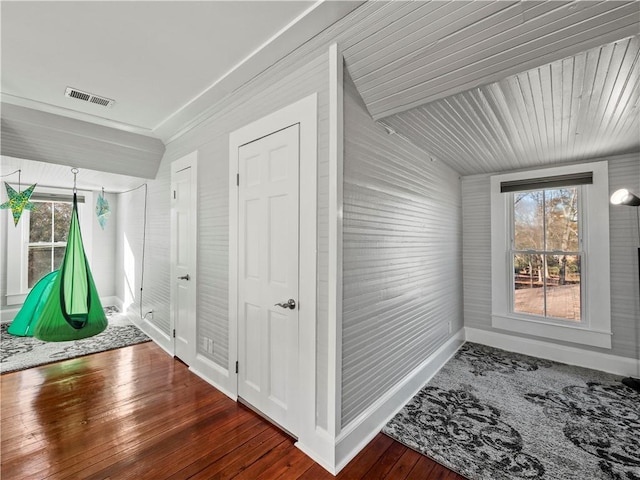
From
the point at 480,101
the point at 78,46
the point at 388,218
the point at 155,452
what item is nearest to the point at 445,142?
the point at 480,101

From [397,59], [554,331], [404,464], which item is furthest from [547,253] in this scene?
[397,59]

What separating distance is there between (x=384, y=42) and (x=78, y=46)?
2.03m

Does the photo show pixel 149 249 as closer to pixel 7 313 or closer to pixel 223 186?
pixel 223 186

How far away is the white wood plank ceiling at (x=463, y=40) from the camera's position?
1213mm

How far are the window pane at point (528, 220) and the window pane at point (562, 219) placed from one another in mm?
77

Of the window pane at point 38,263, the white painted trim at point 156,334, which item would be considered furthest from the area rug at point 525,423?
the window pane at point 38,263

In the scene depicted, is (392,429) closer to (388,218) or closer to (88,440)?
(388,218)

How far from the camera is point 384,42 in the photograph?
1.53 metres

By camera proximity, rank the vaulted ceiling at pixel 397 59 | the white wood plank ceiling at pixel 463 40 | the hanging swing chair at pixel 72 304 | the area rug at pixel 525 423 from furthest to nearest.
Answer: the hanging swing chair at pixel 72 304, the area rug at pixel 525 423, the vaulted ceiling at pixel 397 59, the white wood plank ceiling at pixel 463 40

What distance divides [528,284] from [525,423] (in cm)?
197

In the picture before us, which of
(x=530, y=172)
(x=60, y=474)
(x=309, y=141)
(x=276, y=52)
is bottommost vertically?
(x=60, y=474)

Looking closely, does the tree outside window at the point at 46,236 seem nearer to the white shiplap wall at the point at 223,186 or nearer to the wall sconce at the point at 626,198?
the white shiplap wall at the point at 223,186

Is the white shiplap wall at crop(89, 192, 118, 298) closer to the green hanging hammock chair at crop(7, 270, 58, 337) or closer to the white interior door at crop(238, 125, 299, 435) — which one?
the green hanging hammock chair at crop(7, 270, 58, 337)

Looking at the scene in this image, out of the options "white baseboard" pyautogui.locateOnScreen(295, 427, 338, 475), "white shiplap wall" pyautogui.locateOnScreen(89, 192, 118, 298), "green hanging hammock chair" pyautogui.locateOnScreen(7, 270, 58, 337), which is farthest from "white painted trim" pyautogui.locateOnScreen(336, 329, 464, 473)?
"white shiplap wall" pyautogui.locateOnScreen(89, 192, 118, 298)
